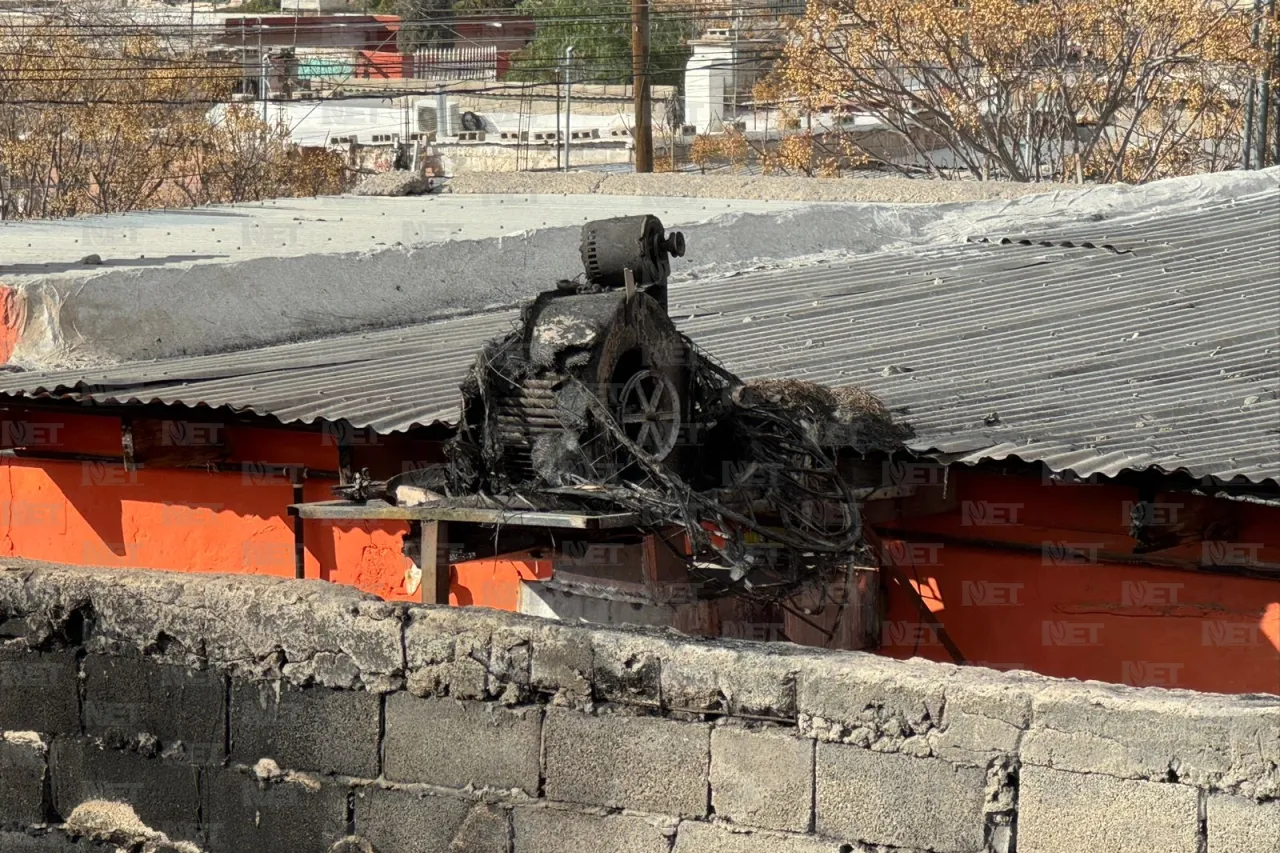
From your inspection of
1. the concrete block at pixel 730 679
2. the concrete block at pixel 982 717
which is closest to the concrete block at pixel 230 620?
the concrete block at pixel 730 679

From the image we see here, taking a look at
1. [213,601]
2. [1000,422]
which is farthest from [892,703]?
[1000,422]

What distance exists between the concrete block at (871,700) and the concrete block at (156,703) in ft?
5.39

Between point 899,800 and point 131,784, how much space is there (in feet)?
7.08

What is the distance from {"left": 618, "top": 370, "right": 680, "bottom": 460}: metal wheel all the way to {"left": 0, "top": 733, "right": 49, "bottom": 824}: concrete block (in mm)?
2620

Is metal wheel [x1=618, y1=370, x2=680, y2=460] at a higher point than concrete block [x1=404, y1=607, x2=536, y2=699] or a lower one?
higher

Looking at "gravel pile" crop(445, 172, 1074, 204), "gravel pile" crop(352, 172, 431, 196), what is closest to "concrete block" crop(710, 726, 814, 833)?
"gravel pile" crop(445, 172, 1074, 204)

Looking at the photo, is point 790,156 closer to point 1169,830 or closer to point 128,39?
point 128,39

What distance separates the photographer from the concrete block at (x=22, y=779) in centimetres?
480

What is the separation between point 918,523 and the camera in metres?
8.16

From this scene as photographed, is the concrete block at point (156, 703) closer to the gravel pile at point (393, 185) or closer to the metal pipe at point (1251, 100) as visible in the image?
the gravel pile at point (393, 185)

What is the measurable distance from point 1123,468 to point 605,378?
2.13 meters

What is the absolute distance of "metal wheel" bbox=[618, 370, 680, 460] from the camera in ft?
22.0
